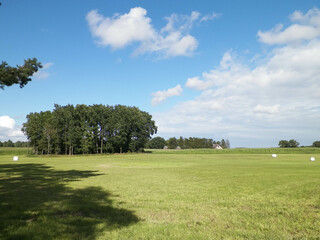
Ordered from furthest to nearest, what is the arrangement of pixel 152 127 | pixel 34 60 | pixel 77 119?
pixel 152 127, pixel 77 119, pixel 34 60

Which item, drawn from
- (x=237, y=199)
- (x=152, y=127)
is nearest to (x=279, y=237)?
(x=237, y=199)

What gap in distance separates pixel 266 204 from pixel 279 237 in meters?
4.15

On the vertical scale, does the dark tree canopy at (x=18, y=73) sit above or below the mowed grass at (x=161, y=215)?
above

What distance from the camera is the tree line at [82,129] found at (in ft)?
289

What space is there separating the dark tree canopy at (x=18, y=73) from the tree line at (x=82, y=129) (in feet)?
239

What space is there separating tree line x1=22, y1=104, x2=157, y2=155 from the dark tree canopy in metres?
72.9

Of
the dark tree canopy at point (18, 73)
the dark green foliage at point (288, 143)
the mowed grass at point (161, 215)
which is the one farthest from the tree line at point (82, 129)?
the dark green foliage at point (288, 143)

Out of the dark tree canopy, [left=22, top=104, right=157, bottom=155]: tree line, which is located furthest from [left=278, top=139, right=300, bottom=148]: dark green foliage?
the dark tree canopy

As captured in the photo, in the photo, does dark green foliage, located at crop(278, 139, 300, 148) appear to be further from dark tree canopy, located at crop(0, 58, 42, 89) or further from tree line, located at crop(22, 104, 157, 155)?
dark tree canopy, located at crop(0, 58, 42, 89)

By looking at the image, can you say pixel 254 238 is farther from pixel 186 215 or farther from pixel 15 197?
pixel 15 197

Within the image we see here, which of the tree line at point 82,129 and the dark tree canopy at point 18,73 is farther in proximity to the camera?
the tree line at point 82,129

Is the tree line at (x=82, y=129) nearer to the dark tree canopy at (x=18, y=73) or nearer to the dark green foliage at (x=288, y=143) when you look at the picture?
the dark tree canopy at (x=18, y=73)

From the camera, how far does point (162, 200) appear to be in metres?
10.9

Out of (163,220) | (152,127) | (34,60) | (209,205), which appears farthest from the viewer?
(152,127)
